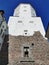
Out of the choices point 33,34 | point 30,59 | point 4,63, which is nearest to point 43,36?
point 33,34

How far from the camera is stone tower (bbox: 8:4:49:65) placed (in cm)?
4056

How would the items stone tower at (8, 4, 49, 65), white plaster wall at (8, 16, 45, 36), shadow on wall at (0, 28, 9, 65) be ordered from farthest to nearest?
white plaster wall at (8, 16, 45, 36), stone tower at (8, 4, 49, 65), shadow on wall at (0, 28, 9, 65)

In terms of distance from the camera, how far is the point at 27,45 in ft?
138

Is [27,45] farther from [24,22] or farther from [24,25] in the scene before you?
[24,22]

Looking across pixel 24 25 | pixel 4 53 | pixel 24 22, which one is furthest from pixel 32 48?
pixel 24 22

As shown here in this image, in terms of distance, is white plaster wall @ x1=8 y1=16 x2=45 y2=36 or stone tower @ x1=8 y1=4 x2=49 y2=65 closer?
stone tower @ x1=8 y1=4 x2=49 y2=65

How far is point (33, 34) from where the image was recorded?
43.5m

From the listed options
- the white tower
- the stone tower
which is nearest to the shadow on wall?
the stone tower

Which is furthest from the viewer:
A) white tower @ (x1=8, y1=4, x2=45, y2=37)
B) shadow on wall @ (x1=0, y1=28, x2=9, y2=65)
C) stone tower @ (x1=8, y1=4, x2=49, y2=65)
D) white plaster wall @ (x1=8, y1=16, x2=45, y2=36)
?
white tower @ (x1=8, y1=4, x2=45, y2=37)

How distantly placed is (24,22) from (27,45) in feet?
23.2

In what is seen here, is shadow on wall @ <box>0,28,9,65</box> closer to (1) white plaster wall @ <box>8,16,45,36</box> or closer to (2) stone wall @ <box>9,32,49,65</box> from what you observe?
(2) stone wall @ <box>9,32,49,65</box>

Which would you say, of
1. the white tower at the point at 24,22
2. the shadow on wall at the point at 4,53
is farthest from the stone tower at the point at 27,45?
the shadow on wall at the point at 4,53

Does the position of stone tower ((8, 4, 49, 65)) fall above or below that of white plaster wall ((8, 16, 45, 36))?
below

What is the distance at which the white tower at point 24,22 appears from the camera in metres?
45.5
